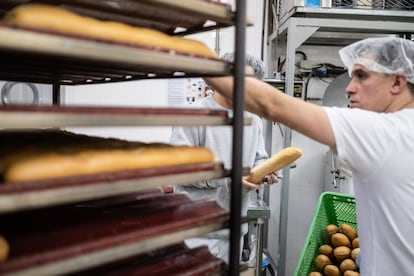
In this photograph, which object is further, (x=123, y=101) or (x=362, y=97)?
(x=123, y=101)

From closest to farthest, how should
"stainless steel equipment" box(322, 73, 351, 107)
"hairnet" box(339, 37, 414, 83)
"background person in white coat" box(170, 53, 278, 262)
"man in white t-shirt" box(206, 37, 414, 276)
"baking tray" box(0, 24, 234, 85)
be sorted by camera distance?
"baking tray" box(0, 24, 234, 85), "man in white t-shirt" box(206, 37, 414, 276), "hairnet" box(339, 37, 414, 83), "background person in white coat" box(170, 53, 278, 262), "stainless steel equipment" box(322, 73, 351, 107)

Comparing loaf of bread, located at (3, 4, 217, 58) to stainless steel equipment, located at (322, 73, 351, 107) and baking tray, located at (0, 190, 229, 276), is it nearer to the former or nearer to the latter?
baking tray, located at (0, 190, 229, 276)

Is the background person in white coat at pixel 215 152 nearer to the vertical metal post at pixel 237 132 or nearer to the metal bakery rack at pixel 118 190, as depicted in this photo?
the metal bakery rack at pixel 118 190

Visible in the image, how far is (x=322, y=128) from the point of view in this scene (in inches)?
47.5

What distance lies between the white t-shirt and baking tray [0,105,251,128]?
61 cm

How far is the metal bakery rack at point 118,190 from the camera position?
55cm

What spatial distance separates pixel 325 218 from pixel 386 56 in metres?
1.18

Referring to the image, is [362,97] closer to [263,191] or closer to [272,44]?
[263,191]

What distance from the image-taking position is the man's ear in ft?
4.55

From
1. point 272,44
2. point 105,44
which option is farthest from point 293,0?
point 105,44

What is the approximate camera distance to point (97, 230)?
2.22 feet

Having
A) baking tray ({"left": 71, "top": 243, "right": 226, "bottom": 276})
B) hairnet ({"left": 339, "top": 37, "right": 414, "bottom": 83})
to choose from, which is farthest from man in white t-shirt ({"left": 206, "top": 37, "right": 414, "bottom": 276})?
baking tray ({"left": 71, "top": 243, "right": 226, "bottom": 276})

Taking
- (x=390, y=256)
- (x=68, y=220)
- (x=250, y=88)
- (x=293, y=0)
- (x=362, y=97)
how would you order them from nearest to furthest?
(x=68, y=220), (x=250, y=88), (x=390, y=256), (x=362, y=97), (x=293, y=0)

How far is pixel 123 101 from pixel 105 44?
277cm
